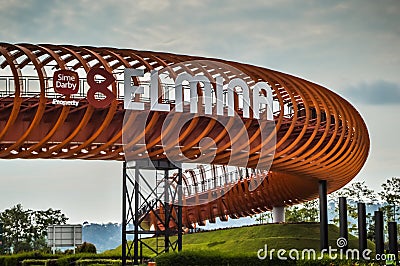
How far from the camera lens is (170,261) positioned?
26609mm

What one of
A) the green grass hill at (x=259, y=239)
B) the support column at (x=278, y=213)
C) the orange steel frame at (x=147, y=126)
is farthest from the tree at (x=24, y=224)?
the orange steel frame at (x=147, y=126)

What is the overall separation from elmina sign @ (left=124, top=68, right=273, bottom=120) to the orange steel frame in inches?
17.8

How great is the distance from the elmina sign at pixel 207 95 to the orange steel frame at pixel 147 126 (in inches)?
17.8

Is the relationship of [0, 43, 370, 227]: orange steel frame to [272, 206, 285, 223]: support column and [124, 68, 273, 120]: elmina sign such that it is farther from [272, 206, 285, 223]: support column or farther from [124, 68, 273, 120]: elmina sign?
[272, 206, 285, 223]: support column

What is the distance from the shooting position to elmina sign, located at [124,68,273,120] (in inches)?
1104

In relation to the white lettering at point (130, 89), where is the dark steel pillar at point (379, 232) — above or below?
below

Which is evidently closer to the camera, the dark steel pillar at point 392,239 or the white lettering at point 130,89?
the dark steel pillar at point 392,239

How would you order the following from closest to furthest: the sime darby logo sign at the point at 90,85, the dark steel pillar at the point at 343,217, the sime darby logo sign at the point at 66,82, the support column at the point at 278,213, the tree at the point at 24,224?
the sime darby logo sign at the point at 66,82, the sime darby logo sign at the point at 90,85, the dark steel pillar at the point at 343,217, the support column at the point at 278,213, the tree at the point at 24,224

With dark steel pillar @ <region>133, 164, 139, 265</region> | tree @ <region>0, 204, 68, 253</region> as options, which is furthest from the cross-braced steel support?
tree @ <region>0, 204, 68, 253</region>

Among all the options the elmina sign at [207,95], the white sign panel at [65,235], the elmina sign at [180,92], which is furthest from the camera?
the white sign panel at [65,235]

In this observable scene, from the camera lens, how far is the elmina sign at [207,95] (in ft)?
92.0

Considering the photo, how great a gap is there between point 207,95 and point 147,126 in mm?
2756

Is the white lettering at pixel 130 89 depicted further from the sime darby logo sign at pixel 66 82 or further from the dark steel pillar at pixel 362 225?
the dark steel pillar at pixel 362 225

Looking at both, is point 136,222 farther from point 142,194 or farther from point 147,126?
point 147,126
